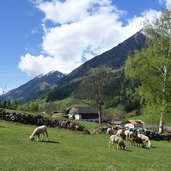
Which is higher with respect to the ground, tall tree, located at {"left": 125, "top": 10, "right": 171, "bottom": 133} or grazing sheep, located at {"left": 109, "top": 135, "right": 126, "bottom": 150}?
tall tree, located at {"left": 125, "top": 10, "right": 171, "bottom": 133}

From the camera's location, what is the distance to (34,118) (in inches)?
2456

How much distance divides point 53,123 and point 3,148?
3066cm

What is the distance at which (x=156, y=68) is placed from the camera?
226 feet

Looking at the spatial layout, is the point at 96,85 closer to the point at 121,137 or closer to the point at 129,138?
the point at 129,138

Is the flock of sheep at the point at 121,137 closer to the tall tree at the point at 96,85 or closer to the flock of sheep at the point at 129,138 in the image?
the flock of sheep at the point at 129,138

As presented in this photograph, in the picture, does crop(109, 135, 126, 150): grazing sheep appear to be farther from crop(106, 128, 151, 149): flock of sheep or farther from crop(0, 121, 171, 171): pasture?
crop(0, 121, 171, 171): pasture

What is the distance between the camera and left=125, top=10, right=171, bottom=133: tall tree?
66688mm

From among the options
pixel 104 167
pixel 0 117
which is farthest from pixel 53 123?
pixel 104 167

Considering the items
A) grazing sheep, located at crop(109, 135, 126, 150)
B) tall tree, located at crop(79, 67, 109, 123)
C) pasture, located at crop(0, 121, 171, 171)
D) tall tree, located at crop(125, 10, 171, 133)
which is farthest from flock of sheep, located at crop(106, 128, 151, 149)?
tall tree, located at crop(79, 67, 109, 123)

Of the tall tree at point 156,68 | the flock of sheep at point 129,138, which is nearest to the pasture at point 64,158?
the flock of sheep at point 129,138

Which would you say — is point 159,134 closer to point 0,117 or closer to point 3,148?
point 0,117

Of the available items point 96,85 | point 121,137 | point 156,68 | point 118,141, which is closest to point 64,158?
point 118,141

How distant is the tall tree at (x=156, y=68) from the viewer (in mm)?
66688

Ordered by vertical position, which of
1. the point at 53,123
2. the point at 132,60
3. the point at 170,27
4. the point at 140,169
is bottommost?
the point at 140,169
